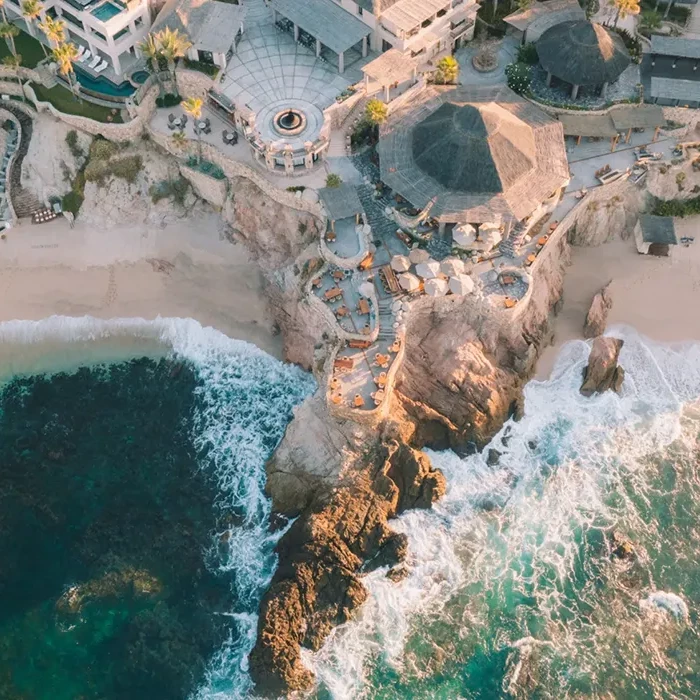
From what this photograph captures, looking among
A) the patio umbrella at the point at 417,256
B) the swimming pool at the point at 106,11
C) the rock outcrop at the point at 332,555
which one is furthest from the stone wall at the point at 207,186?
the rock outcrop at the point at 332,555

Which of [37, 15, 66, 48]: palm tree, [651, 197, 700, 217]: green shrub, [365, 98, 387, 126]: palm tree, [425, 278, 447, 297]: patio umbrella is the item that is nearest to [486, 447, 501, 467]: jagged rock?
[425, 278, 447, 297]: patio umbrella

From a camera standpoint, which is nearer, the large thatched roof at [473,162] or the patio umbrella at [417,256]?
the patio umbrella at [417,256]

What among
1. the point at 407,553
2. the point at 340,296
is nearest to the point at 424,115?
the point at 340,296

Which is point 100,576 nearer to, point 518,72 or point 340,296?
point 340,296

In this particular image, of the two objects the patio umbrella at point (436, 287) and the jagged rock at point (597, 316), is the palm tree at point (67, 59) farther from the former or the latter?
the jagged rock at point (597, 316)

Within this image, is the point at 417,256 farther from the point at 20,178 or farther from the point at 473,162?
the point at 20,178

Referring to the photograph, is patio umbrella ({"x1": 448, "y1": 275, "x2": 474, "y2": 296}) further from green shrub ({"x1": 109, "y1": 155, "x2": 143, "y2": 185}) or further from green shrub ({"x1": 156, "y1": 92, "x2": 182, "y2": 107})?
green shrub ({"x1": 156, "y1": 92, "x2": 182, "y2": 107})

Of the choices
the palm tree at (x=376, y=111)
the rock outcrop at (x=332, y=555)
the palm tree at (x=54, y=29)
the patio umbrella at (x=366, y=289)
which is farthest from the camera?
the palm tree at (x=54, y=29)
